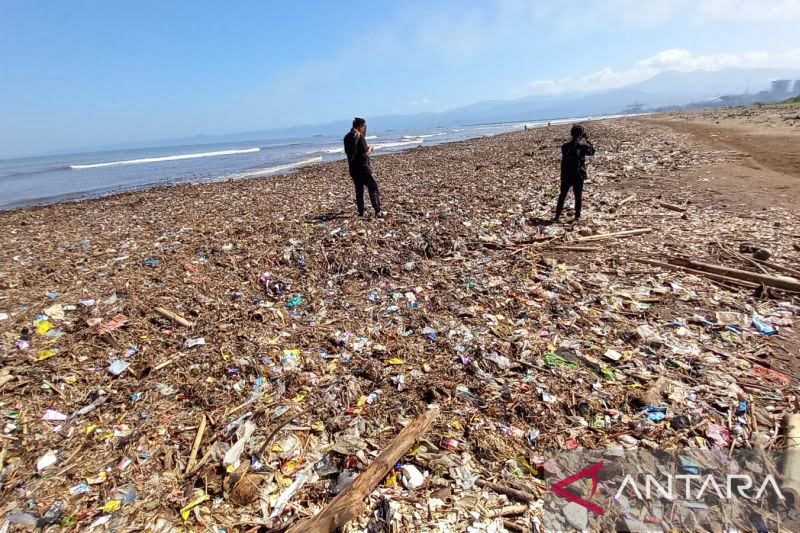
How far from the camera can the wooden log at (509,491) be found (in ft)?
9.28

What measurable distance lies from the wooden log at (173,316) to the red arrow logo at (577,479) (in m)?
5.03

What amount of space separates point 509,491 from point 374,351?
7.74 ft

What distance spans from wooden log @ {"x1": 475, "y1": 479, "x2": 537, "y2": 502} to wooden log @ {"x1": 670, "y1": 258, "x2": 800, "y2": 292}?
5.30m

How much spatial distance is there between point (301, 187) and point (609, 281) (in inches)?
574

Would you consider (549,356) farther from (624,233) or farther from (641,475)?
(624,233)

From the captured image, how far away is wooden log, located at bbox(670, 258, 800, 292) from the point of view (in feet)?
17.3

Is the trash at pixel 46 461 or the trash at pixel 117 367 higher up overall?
the trash at pixel 117 367

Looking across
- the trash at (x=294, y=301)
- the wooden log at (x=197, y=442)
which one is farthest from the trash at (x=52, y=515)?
the trash at (x=294, y=301)

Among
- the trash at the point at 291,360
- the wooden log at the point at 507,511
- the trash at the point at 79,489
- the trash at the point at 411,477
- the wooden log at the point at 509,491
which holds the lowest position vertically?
the wooden log at the point at 507,511

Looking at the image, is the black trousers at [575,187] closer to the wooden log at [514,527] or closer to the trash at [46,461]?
the wooden log at [514,527]

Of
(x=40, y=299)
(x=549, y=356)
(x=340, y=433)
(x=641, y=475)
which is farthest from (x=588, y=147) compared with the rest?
(x=40, y=299)

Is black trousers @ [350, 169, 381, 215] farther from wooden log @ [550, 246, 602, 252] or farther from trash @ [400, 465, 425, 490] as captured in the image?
trash @ [400, 465, 425, 490]

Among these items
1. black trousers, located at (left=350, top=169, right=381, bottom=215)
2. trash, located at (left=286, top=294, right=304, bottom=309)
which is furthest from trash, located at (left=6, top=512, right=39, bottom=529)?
black trousers, located at (left=350, top=169, right=381, bottom=215)

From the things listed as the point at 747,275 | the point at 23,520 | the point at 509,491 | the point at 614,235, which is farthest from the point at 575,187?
the point at 23,520
